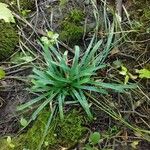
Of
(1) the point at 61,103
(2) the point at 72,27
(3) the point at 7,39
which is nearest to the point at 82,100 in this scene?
(1) the point at 61,103

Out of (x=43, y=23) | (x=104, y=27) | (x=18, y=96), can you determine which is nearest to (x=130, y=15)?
(x=104, y=27)

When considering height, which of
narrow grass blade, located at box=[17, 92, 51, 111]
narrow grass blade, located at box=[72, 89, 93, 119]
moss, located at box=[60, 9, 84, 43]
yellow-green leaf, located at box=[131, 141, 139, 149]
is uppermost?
moss, located at box=[60, 9, 84, 43]

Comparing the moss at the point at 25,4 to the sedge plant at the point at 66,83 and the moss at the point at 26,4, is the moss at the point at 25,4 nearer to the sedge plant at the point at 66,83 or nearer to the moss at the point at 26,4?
the moss at the point at 26,4

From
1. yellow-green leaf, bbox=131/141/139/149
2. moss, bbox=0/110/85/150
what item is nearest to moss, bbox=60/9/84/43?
moss, bbox=0/110/85/150

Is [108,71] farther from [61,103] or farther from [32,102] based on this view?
[32,102]

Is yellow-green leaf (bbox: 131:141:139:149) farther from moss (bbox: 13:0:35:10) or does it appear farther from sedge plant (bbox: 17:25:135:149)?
moss (bbox: 13:0:35:10)

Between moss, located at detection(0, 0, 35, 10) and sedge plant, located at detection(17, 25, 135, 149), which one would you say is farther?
moss, located at detection(0, 0, 35, 10)

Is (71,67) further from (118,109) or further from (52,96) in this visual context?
(118,109)
